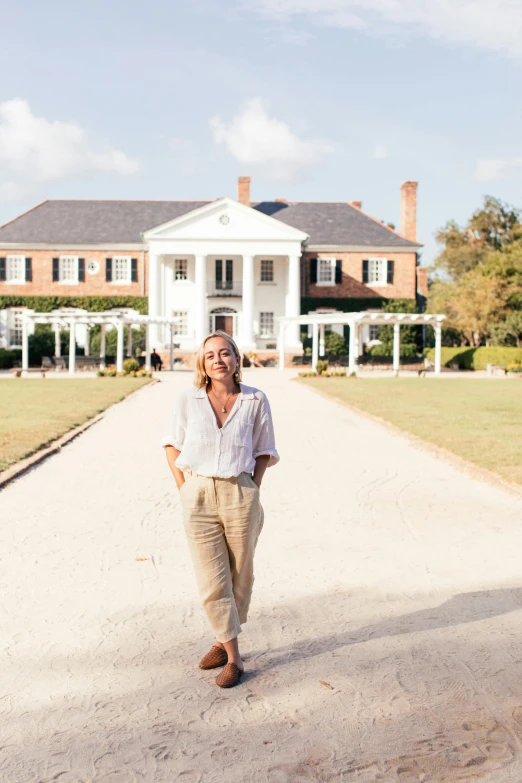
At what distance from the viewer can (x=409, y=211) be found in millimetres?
57656

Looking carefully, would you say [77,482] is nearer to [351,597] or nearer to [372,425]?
[351,597]

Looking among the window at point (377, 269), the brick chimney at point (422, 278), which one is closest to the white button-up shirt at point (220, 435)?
the window at point (377, 269)

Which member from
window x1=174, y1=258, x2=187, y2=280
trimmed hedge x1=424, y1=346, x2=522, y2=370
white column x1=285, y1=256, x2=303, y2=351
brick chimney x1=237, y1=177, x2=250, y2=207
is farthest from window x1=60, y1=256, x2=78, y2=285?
trimmed hedge x1=424, y1=346, x2=522, y2=370

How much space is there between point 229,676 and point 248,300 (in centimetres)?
4822

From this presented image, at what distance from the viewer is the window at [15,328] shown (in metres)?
53.2

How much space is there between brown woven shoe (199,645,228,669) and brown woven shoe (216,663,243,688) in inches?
6.0

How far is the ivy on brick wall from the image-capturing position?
53812 millimetres

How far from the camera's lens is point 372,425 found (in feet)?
54.6

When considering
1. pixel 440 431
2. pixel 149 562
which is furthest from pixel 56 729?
pixel 440 431

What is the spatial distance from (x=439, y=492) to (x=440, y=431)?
5909mm

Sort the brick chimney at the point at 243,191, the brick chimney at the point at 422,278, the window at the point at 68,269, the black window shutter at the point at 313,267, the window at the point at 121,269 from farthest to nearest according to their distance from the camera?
1. the brick chimney at the point at 422,278
2. the brick chimney at the point at 243,191
3. the black window shutter at the point at 313,267
4. the window at the point at 121,269
5. the window at the point at 68,269

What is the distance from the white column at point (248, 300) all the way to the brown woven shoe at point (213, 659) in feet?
155

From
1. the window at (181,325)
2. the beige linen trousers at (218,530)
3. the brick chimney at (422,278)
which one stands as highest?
the brick chimney at (422,278)

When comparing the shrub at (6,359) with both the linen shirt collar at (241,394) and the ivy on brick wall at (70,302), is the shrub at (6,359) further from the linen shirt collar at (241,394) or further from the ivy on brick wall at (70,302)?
the linen shirt collar at (241,394)
